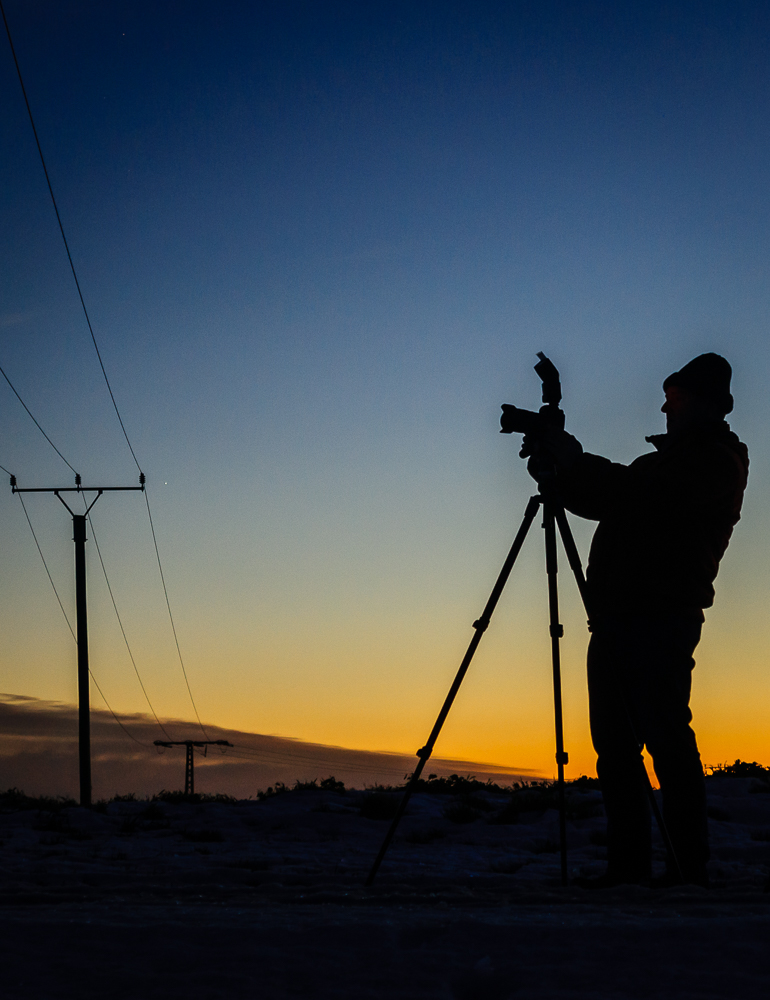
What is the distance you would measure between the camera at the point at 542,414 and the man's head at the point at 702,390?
0.61 metres

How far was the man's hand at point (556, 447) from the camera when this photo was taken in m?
4.16

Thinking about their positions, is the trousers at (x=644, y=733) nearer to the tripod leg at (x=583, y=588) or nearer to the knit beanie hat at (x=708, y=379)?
the tripod leg at (x=583, y=588)

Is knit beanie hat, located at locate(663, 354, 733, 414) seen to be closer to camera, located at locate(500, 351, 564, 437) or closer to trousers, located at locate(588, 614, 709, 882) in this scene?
camera, located at locate(500, 351, 564, 437)

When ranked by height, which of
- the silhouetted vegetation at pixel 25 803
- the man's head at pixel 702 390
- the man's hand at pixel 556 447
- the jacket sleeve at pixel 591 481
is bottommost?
the silhouetted vegetation at pixel 25 803

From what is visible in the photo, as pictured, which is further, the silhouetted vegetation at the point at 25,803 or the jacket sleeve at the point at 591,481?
the silhouetted vegetation at the point at 25,803

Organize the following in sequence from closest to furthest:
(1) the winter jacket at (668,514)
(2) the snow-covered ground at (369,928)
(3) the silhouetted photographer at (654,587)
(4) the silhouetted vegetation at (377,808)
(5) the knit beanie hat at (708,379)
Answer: (2) the snow-covered ground at (369,928) < (3) the silhouetted photographer at (654,587) < (1) the winter jacket at (668,514) < (5) the knit beanie hat at (708,379) < (4) the silhouetted vegetation at (377,808)

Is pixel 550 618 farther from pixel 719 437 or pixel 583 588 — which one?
pixel 719 437

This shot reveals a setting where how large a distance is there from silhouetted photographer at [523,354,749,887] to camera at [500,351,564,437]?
0.03 metres

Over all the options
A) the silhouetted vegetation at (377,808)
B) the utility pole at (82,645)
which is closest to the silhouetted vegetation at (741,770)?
the silhouetted vegetation at (377,808)

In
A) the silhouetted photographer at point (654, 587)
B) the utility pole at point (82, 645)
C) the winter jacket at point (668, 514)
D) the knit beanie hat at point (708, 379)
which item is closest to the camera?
the silhouetted photographer at point (654, 587)

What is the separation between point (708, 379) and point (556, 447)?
85cm

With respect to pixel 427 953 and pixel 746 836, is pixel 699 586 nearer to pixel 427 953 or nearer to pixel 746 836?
pixel 427 953

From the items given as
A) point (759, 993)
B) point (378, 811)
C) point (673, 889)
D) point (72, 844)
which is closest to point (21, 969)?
point (759, 993)

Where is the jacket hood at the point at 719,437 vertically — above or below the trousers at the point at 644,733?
above
